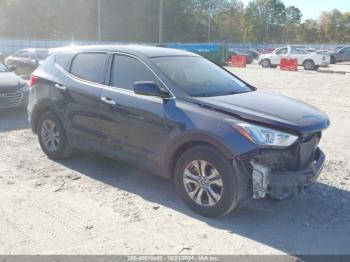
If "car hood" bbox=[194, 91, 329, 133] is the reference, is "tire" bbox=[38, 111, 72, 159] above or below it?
below

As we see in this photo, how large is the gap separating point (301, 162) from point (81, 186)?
8.76ft

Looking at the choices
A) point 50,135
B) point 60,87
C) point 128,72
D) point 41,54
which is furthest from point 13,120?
point 41,54

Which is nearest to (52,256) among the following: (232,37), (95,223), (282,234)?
(95,223)

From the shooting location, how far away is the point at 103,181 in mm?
5395

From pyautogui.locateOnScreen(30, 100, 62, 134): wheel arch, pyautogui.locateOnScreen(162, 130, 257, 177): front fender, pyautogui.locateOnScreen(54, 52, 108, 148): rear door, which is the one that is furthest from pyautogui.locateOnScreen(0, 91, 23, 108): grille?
pyautogui.locateOnScreen(162, 130, 257, 177): front fender

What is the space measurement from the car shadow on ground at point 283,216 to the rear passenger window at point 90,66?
1312mm

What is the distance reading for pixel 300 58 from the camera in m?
29.6

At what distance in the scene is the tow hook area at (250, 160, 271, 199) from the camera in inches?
157

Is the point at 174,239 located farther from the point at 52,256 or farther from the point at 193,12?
the point at 193,12

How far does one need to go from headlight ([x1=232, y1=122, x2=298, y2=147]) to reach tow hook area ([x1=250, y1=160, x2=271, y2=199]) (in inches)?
9.1

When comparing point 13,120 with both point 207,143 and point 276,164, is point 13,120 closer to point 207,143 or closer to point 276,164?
point 207,143

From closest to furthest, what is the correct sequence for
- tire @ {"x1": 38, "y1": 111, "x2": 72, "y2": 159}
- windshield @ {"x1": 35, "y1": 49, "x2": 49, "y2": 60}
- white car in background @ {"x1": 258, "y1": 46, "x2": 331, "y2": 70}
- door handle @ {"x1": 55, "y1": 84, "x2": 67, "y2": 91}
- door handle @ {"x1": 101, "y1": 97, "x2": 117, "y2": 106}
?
door handle @ {"x1": 101, "y1": 97, "x2": 117, "y2": 106}
door handle @ {"x1": 55, "y1": 84, "x2": 67, "y2": 91}
tire @ {"x1": 38, "y1": 111, "x2": 72, "y2": 159}
windshield @ {"x1": 35, "y1": 49, "x2": 49, "y2": 60}
white car in background @ {"x1": 258, "y1": 46, "x2": 331, "y2": 70}

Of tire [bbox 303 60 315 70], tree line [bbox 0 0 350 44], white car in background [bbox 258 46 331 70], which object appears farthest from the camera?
tree line [bbox 0 0 350 44]

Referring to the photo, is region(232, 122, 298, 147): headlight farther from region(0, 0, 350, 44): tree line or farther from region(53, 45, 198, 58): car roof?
region(0, 0, 350, 44): tree line
